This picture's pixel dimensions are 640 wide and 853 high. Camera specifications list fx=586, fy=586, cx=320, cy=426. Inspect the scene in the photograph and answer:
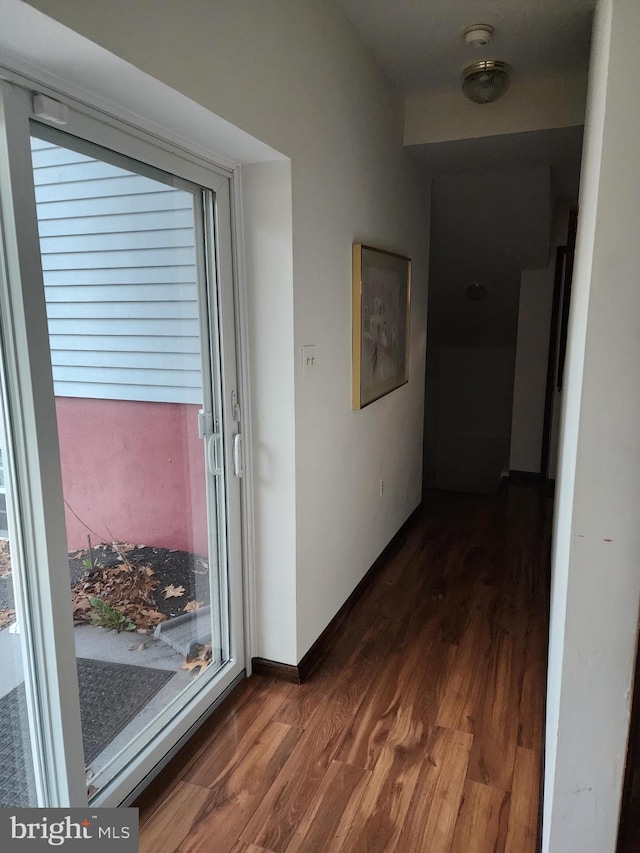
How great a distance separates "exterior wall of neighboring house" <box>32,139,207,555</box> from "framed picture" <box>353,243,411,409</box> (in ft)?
2.80

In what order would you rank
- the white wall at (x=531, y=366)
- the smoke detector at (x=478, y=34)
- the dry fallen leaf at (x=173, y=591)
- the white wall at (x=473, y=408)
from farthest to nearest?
1. the white wall at (x=473, y=408)
2. the white wall at (x=531, y=366)
3. the smoke detector at (x=478, y=34)
4. the dry fallen leaf at (x=173, y=591)

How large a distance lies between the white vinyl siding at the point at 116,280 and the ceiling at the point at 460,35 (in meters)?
1.13

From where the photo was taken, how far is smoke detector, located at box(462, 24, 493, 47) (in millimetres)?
2252

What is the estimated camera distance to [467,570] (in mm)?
3303

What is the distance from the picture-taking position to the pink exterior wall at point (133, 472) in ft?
5.01

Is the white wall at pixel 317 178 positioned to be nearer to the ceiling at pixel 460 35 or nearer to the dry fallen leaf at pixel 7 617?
the ceiling at pixel 460 35

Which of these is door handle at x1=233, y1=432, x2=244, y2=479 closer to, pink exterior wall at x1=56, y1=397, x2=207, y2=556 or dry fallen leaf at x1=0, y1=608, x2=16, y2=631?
pink exterior wall at x1=56, y1=397, x2=207, y2=556

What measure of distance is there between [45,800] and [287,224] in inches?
69.7

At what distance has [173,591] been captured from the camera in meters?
1.98

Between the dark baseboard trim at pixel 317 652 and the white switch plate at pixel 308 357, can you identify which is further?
the dark baseboard trim at pixel 317 652

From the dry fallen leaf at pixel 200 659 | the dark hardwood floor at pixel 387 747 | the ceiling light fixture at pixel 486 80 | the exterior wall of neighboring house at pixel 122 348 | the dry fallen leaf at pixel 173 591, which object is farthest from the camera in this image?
the ceiling light fixture at pixel 486 80

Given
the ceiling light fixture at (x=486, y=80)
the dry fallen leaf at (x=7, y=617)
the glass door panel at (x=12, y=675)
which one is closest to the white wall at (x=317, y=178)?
the ceiling light fixture at (x=486, y=80)

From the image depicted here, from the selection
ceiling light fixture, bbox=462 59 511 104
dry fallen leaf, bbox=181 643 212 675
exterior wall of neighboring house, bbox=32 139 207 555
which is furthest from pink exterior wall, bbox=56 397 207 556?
ceiling light fixture, bbox=462 59 511 104

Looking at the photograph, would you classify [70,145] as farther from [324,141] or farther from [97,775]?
[97,775]
